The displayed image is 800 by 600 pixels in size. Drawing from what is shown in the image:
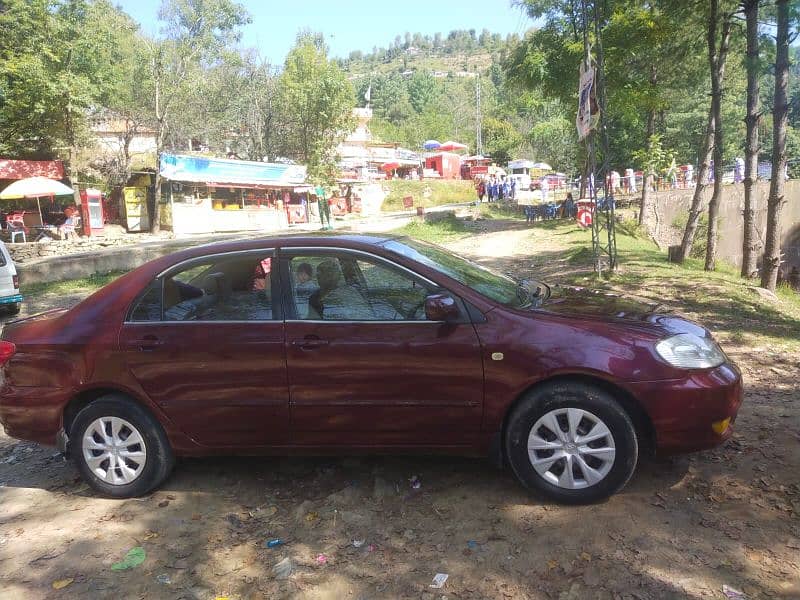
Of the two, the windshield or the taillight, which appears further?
the taillight

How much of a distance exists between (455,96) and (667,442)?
111 meters

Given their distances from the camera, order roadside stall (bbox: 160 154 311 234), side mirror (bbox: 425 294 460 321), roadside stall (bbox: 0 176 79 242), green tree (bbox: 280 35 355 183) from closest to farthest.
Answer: side mirror (bbox: 425 294 460 321), roadside stall (bbox: 0 176 79 242), roadside stall (bbox: 160 154 311 234), green tree (bbox: 280 35 355 183)

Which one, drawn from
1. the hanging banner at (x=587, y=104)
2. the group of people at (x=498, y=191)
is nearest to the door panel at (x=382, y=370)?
A: the hanging banner at (x=587, y=104)

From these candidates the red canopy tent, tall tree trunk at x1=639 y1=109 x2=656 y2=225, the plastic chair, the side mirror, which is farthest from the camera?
the red canopy tent

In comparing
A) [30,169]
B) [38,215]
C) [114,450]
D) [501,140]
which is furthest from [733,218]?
[501,140]

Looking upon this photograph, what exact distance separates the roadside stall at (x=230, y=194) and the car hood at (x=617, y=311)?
989 inches

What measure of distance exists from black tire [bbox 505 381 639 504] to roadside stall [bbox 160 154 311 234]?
25.6 meters

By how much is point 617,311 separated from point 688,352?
482mm

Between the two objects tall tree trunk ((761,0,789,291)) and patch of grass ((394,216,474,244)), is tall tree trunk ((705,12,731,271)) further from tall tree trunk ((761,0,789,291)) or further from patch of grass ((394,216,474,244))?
patch of grass ((394,216,474,244))

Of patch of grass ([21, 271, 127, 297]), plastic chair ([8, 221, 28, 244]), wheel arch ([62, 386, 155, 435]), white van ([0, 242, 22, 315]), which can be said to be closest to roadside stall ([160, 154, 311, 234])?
plastic chair ([8, 221, 28, 244])

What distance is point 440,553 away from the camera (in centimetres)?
304

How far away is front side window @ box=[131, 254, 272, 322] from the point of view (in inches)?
144

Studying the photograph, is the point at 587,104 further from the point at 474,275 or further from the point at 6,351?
the point at 6,351

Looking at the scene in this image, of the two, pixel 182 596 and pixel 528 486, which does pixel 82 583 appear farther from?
pixel 528 486
